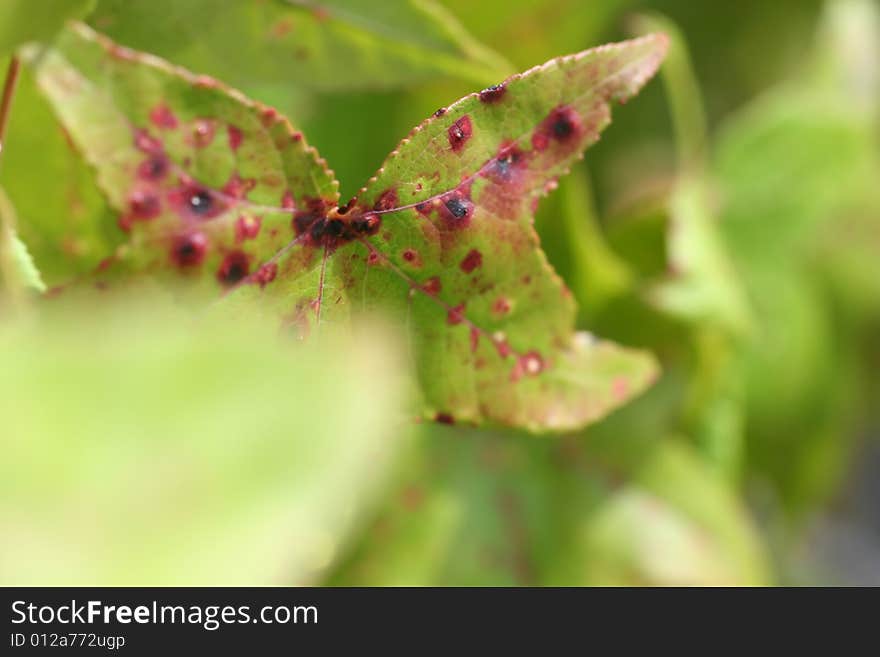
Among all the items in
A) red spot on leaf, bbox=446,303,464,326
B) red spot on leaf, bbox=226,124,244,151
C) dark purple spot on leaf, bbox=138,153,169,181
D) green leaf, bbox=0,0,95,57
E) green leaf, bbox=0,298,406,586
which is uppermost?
green leaf, bbox=0,0,95,57

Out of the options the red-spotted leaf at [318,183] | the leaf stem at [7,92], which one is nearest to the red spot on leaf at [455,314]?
the red-spotted leaf at [318,183]

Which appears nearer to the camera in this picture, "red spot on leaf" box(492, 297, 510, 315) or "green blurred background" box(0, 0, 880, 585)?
"green blurred background" box(0, 0, 880, 585)

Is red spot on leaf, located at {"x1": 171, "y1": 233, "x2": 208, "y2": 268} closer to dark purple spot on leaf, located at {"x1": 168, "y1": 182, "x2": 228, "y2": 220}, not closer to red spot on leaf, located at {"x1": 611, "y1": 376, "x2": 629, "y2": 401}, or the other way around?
dark purple spot on leaf, located at {"x1": 168, "y1": 182, "x2": 228, "y2": 220}

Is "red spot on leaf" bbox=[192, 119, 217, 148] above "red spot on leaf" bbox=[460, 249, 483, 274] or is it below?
above

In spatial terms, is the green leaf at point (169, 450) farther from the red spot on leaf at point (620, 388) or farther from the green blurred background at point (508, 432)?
the red spot on leaf at point (620, 388)

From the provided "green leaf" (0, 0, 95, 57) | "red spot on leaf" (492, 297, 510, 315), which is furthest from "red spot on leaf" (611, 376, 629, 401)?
"green leaf" (0, 0, 95, 57)

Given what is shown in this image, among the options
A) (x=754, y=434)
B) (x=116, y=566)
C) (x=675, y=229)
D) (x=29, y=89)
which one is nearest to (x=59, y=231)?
(x=29, y=89)

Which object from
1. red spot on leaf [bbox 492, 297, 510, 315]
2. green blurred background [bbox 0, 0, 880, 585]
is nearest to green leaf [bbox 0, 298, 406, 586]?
green blurred background [bbox 0, 0, 880, 585]
